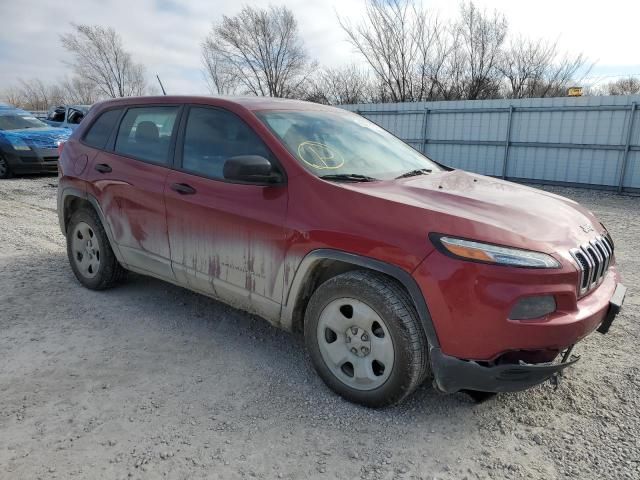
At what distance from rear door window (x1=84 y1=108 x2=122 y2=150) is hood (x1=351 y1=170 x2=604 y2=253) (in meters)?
2.60

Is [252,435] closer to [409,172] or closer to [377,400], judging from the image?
[377,400]

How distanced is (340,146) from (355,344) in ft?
4.55

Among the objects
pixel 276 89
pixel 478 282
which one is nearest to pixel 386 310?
pixel 478 282

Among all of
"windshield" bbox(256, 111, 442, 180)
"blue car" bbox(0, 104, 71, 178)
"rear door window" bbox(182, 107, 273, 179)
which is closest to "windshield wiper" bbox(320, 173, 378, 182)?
"windshield" bbox(256, 111, 442, 180)

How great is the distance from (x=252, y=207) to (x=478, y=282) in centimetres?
145

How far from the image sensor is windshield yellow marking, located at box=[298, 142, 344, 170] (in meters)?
3.00

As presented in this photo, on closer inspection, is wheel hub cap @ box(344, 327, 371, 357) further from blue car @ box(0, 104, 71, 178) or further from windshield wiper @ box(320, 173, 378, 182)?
blue car @ box(0, 104, 71, 178)

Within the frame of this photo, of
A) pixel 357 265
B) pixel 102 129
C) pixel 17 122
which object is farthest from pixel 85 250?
pixel 17 122

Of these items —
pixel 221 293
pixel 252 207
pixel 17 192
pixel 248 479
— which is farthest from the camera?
pixel 17 192

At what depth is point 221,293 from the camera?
3316mm

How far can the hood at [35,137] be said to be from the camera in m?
11.8

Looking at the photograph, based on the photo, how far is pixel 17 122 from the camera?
12688 millimetres

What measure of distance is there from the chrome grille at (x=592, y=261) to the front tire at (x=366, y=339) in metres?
0.86

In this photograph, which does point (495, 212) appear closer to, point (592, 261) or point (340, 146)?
point (592, 261)
